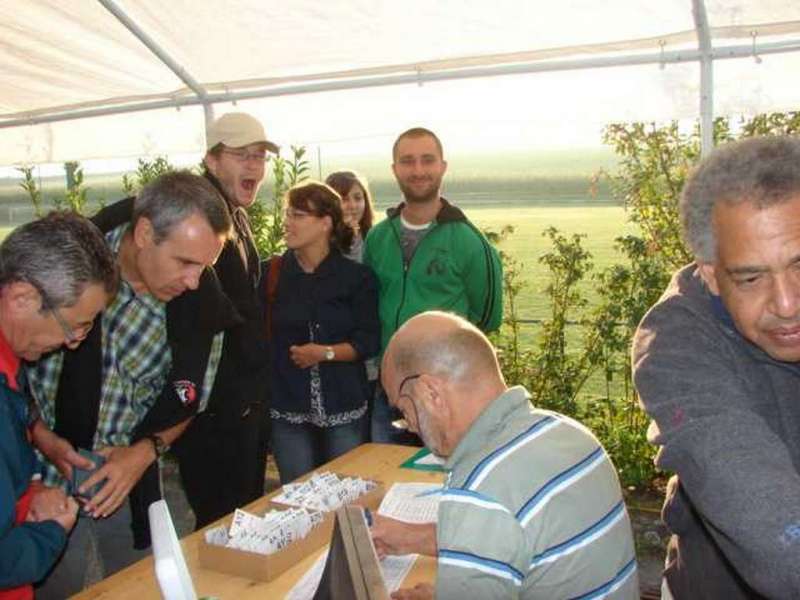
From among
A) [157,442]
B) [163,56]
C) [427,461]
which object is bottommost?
[427,461]

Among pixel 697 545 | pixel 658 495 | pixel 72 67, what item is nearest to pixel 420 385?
pixel 697 545

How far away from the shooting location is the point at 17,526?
1.79 m

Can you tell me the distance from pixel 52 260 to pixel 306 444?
1962mm

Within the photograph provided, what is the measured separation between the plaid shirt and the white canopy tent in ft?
4.73

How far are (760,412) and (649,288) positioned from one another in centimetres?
341

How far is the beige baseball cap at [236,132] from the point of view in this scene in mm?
3273

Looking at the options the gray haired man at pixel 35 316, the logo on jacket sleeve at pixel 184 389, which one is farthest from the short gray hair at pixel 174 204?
the logo on jacket sleeve at pixel 184 389

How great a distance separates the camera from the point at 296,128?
391cm

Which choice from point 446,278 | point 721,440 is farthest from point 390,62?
point 721,440

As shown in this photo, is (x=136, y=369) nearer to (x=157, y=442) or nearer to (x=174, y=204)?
(x=157, y=442)

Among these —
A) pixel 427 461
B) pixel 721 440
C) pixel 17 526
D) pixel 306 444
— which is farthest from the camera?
pixel 306 444

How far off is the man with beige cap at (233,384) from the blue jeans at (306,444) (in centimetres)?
24

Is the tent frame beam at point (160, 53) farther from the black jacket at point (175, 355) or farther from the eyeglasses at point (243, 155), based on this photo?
the black jacket at point (175, 355)

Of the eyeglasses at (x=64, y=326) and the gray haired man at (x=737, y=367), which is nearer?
the gray haired man at (x=737, y=367)
